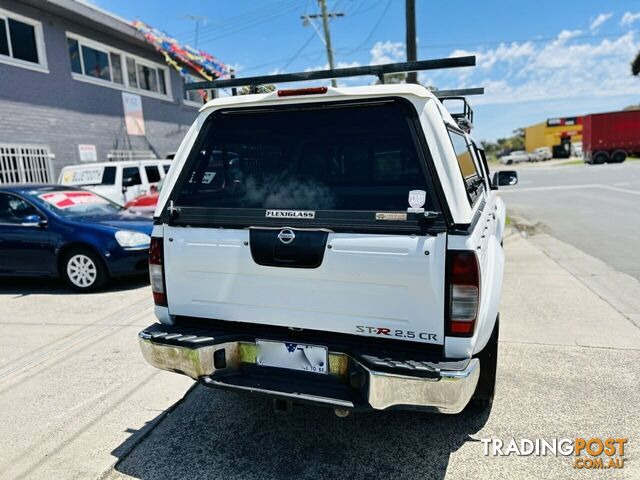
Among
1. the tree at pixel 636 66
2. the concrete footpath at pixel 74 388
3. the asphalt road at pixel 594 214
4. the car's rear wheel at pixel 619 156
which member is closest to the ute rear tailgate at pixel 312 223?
the concrete footpath at pixel 74 388

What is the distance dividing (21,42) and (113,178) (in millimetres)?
4119

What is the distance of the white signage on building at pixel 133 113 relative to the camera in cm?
1491

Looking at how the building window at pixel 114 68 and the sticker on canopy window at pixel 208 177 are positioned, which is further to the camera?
the building window at pixel 114 68

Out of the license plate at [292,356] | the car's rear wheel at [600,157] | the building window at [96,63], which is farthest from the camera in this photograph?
the car's rear wheel at [600,157]

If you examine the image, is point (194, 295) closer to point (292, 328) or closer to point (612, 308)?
point (292, 328)

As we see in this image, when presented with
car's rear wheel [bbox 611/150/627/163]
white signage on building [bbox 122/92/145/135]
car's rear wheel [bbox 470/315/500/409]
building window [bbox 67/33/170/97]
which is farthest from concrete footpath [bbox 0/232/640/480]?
car's rear wheel [bbox 611/150/627/163]

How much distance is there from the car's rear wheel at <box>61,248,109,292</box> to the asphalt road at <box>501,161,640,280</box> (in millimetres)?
7164

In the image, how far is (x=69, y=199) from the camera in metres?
7.19

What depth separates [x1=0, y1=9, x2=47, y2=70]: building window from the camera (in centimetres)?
1118

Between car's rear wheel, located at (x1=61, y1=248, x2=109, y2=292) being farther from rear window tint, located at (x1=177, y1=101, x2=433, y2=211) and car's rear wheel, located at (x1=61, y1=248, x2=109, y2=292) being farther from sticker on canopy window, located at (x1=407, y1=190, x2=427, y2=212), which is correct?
sticker on canopy window, located at (x1=407, y1=190, x2=427, y2=212)

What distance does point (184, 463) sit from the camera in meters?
2.74

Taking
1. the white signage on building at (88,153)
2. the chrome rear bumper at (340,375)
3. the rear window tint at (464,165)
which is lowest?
the chrome rear bumper at (340,375)

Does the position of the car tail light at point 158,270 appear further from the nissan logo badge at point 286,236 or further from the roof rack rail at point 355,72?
the roof rack rail at point 355,72

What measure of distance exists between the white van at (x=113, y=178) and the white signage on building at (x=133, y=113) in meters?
3.85
